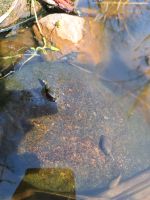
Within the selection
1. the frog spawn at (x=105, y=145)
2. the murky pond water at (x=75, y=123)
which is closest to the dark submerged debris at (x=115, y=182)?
the murky pond water at (x=75, y=123)

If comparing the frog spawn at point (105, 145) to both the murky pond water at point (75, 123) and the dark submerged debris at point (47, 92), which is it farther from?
the dark submerged debris at point (47, 92)

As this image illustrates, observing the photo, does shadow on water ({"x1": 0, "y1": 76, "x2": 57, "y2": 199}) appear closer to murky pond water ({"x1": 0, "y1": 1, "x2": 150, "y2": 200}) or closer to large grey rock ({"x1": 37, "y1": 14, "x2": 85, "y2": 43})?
murky pond water ({"x1": 0, "y1": 1, "x2": 150, "y2": 200})

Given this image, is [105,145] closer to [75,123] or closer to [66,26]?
[75,123]

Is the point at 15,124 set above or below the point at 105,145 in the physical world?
above

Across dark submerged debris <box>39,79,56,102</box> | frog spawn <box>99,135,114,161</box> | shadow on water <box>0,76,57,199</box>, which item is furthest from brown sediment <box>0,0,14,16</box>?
frog spawn <box>99,135,114,161</box>

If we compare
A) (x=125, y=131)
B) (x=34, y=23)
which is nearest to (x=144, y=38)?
(x=34, y=23)

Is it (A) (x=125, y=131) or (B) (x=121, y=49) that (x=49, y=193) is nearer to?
(A) (x=125, y=131)

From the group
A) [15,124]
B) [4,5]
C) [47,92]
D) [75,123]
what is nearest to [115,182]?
[75,123]

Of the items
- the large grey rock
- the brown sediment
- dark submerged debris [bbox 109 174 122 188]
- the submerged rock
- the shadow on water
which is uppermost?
the brown sediment
